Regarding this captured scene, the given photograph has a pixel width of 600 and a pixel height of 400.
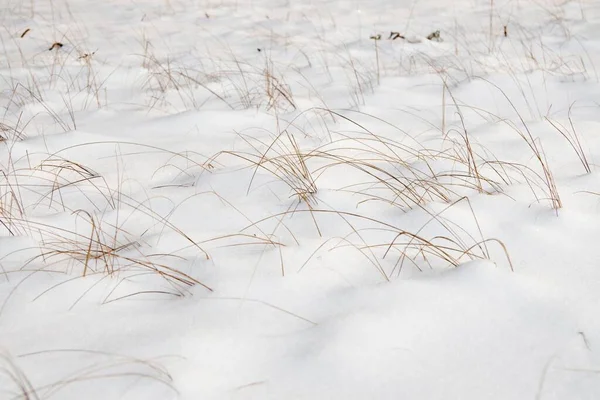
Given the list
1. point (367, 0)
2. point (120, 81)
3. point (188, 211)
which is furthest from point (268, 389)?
point (367, 0)

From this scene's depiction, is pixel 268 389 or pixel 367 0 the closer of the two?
pixel 268 389

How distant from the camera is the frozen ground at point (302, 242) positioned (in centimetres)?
131

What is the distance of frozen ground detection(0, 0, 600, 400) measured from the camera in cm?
131

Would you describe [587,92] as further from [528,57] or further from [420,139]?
[420,139]

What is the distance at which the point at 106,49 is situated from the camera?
15.7 ft

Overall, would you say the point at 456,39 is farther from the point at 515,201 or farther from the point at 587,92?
the point at 515,201

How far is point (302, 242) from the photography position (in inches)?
71.4

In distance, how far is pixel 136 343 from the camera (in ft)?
4.58

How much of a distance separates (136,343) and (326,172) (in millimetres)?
1121

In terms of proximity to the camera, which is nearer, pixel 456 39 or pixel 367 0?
pixel 456 39

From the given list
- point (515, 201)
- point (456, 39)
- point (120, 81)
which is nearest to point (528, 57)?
point (456, 39)

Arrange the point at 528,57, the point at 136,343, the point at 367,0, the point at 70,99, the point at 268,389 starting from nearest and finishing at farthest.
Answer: the point at 268,389, the point at 136,343, the point at 70,99, the point at 528,57, the point at 367,0

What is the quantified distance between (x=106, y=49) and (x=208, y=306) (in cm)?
381

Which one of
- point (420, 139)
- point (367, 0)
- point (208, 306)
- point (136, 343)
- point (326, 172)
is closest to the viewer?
point (136, 343)
